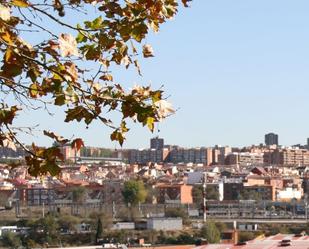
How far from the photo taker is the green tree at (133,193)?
1336 inches

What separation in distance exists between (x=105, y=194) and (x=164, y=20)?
35210 mm

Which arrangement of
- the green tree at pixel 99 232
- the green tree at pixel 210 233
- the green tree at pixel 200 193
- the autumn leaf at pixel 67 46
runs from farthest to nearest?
the green tree at pixel 200 193 → the green tree at pixel 99 232 → the green tree at pixel 210 233 → the autumn leaf at pixel 67 46

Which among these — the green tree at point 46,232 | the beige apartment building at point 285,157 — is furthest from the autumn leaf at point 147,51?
the beige apartment building at point 285,157

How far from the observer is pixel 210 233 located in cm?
2366

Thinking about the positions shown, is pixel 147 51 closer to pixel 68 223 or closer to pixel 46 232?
pixel 46 232

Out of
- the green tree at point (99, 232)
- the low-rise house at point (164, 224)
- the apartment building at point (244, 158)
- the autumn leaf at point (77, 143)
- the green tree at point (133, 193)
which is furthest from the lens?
the apartment building at point (244, 158)

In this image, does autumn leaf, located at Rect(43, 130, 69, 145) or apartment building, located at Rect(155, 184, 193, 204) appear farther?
apartment building, located at Rect(155, 184, 193, 204)

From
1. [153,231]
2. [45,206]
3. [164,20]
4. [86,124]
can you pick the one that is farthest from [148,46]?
[45,206]

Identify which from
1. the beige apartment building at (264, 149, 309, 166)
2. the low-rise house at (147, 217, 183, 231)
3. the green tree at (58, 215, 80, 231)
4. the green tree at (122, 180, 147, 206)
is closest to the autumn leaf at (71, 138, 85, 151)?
the low-rise house at (147, 217, 183, 231)

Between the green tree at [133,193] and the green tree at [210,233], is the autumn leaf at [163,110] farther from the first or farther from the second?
the green tree at [133,193]

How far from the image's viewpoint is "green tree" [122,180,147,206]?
33.9 metres

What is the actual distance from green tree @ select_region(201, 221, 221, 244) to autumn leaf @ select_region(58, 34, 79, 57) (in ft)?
70.0

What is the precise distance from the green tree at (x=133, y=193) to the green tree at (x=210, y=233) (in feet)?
30.7

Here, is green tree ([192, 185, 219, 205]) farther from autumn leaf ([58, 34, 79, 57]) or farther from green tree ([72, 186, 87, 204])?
autumn leaf ([58, 34, 79, 57])
